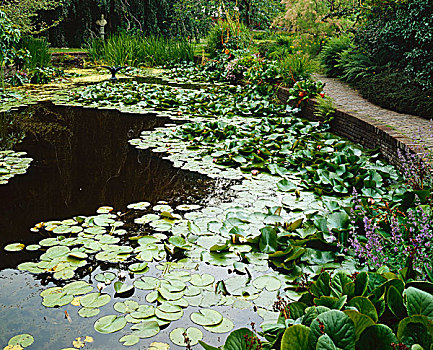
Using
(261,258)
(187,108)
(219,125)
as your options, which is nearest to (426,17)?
(219,125)

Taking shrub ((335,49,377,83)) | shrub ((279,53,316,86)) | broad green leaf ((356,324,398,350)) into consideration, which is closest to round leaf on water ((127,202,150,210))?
broad green leaf ((356,324,398,350))

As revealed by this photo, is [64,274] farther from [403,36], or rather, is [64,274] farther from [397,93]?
[403,36]

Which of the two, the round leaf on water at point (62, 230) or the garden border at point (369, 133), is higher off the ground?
the garden border at point (369, 133)

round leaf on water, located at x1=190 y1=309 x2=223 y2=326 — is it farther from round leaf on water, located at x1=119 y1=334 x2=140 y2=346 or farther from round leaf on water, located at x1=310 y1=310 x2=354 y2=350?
round leaf on water, located at x1=310 y1=310 x2=354 y2=350

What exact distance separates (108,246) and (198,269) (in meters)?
0.55

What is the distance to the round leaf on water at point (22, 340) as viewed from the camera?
153cm

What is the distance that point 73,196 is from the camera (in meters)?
2.91

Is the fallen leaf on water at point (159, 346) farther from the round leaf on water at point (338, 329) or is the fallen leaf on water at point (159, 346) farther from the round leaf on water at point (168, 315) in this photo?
the round leaf on water at point (338, 329)

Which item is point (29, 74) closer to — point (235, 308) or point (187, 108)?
point (187, 108)

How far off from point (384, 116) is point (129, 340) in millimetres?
3610

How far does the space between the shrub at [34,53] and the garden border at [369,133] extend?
5.72m

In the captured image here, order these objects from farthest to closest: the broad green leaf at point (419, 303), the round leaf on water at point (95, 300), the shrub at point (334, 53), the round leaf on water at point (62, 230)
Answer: the shrub at point (334, 53), the round leaf on water at point (62, 230), the round leaf on water at point (95, 300), the broad green leaf at point (419, 303)

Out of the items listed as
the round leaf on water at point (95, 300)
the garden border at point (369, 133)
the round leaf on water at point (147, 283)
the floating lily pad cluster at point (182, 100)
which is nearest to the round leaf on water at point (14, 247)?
the round leaf on water at point (95, 300)

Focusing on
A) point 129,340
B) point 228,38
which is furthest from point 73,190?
point 228,38
